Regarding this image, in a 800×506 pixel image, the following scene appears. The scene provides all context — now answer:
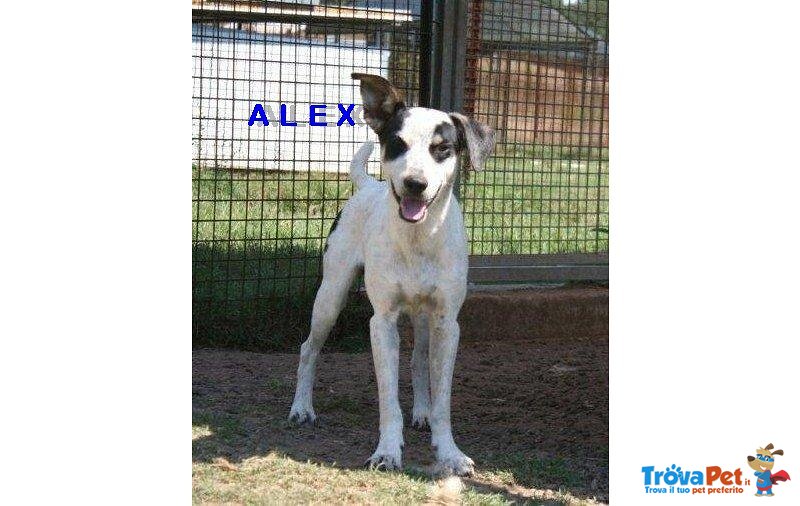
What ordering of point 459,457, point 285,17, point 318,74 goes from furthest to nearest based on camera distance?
1. point 318,74
2. point 285,17
3. point 459,457

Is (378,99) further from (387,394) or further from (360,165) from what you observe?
(387,394)

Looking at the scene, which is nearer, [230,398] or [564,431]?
[564,431]

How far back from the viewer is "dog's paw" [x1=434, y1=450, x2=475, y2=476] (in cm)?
463

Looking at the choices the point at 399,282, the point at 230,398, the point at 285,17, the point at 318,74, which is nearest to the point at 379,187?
the point at 399,282

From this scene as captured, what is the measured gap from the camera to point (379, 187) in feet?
17.8

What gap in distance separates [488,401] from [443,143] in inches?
76.3

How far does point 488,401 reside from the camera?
607 centimetres

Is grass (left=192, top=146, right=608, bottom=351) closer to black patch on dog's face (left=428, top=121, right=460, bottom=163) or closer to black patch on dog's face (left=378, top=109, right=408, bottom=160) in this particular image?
black patch on dog's face (left=378, top=109, right=408, bottom=160)

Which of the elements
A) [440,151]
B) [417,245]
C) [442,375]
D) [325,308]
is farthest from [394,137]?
[325,308]
